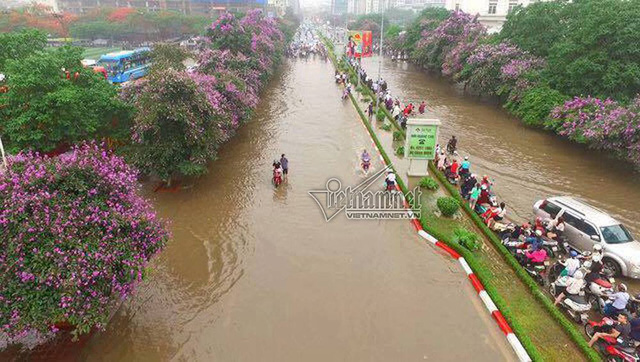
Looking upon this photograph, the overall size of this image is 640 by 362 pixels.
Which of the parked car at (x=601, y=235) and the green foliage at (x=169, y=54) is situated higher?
the green foliage at (x=169, y=54)

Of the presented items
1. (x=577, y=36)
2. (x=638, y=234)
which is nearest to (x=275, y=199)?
(x=638, y=234)

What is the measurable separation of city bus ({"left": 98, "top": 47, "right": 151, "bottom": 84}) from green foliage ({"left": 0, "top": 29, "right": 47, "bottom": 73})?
11719 millimetres

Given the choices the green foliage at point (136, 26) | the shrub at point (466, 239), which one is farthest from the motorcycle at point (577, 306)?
the green foliage at point (136, 26)

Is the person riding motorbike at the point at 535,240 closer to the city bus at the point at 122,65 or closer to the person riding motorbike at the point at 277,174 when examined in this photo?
the person riding motorbike at the point at 277,174

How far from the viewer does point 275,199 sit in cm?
1510

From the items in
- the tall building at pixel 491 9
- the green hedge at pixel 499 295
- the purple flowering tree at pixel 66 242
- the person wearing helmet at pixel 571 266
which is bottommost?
the green hedge at pixel 499 295

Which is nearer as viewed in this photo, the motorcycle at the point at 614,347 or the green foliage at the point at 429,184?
the motorcycle at the point at 614,347

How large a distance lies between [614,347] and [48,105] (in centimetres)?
1778

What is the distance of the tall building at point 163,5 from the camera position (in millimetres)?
93562

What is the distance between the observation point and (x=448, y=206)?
44.2ft

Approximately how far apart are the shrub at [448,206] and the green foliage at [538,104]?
12012 millimetres

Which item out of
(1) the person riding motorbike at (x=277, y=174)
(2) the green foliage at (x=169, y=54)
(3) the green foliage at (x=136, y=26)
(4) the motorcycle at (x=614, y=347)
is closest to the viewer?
(4) the motorcycle at (x=614, y=347)

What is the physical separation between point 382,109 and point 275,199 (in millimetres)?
15604

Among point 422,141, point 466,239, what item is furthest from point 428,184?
point 466,239
